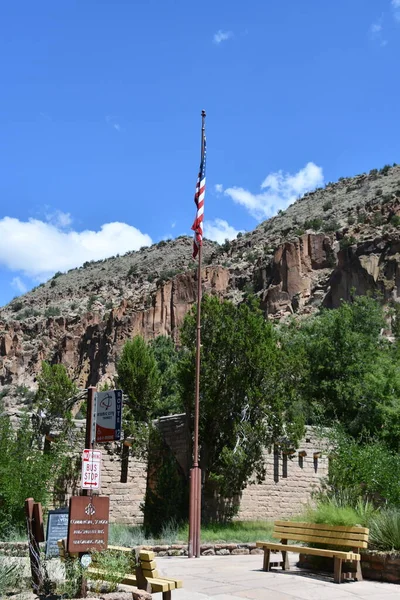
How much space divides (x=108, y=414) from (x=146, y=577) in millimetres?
2326

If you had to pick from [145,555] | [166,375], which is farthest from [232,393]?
[166,375]

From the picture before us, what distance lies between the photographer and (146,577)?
23.8 ft

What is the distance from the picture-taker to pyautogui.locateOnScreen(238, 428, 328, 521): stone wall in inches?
758

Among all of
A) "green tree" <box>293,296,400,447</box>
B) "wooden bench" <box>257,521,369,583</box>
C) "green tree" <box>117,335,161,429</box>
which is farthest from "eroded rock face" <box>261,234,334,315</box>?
"wooden bench" <box>257,521,369,583</box>

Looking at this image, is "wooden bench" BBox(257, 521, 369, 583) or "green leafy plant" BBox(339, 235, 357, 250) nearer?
"wooden bench" BBox(257, 521, 369, 583)

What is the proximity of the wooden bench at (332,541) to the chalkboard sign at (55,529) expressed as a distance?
3150mm

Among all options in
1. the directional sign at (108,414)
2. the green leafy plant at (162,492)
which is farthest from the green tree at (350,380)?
the directional sign at (108,414)

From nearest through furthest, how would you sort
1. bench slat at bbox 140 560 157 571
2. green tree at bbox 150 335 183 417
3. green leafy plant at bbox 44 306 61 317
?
bench slat at bbox 140 560 157 571 < green tree at bbox 150 335 183 417 < green leafy plant at bbox 44 306 61 317

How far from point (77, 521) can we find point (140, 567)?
3.02 feet

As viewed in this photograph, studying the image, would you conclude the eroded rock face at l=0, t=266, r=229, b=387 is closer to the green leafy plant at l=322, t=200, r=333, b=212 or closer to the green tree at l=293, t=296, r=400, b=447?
the green leafy plant at l=322, t=200, r=333, b=212

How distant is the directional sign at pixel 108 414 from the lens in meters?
8.70

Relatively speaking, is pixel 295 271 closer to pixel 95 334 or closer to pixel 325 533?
pixel 95 334

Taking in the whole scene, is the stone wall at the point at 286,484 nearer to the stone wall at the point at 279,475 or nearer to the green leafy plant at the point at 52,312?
the stone wall at the point at 279,475

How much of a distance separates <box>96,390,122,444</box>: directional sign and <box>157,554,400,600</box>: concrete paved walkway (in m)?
2.20
